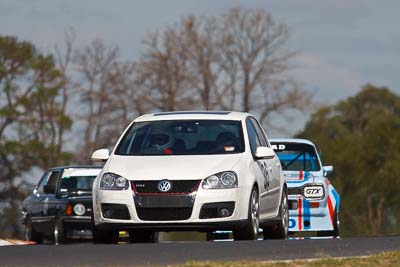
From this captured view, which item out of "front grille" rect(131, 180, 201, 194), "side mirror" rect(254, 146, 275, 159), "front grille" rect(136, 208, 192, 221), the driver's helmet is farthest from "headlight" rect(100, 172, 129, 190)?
"side mirror" rect(254, 146, 275, 159)

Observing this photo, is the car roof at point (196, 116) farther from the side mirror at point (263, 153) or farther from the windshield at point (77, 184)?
the windshield at point (77, 184)

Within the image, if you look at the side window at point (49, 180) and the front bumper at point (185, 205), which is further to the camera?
the side window at point (49, 180)

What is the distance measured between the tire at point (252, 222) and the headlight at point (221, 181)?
372 millimetres

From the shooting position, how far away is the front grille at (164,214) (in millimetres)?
17562

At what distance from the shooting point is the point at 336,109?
332 ft

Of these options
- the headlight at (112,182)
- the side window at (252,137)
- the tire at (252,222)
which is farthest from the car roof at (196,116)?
the headlight at (112,182)

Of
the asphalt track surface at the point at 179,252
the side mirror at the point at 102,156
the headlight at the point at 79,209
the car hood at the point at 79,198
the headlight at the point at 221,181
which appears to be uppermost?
the side mirror at the point at 102,156

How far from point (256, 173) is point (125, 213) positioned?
1715mm

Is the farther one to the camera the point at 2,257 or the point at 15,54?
the point at 15,54

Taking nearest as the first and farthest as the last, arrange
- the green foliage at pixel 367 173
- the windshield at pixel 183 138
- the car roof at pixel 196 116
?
1. the windshield at pixel 183 138
2. the car roof at pixel 196 116
3. the green foliage at pixel 367 173

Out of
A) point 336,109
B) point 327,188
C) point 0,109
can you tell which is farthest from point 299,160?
point 336,109

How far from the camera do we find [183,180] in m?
17.5

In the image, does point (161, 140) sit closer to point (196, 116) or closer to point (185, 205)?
point (196, 116)

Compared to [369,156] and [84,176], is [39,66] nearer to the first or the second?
[369,156]
